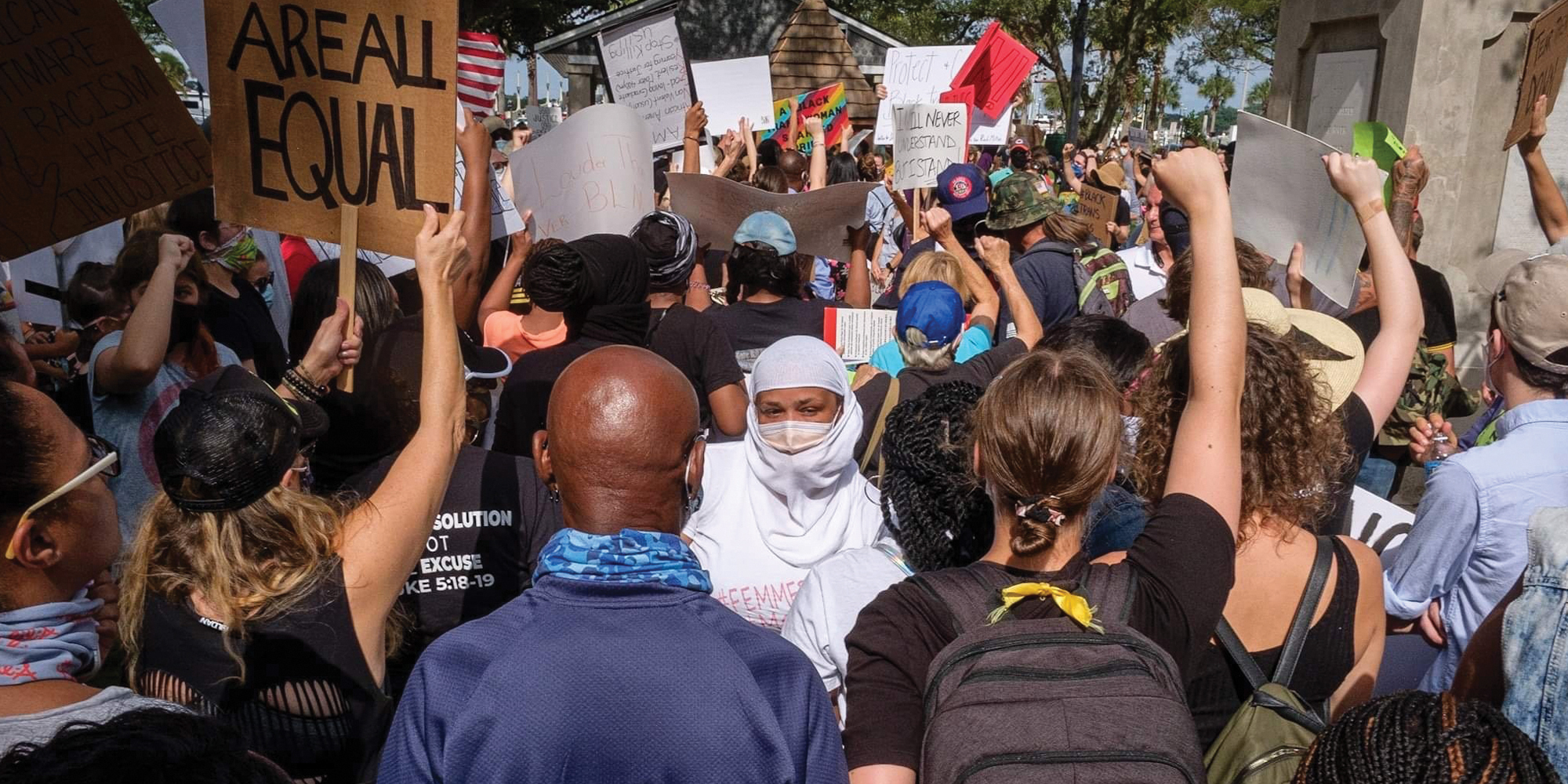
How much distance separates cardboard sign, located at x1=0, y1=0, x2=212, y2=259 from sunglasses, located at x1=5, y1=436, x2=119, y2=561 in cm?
160

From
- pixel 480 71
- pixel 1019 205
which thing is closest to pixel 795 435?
pixel 1019 205

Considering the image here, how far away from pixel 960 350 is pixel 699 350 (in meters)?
1.05

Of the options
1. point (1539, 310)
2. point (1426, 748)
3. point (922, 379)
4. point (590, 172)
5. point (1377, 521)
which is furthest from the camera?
point (590, 172)

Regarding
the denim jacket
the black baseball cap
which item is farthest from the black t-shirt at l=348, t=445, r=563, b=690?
the denim jacket

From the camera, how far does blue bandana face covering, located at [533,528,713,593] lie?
1.66 metres

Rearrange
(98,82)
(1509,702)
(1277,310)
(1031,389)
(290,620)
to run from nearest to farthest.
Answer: (1509,702), (1031,389), (290,620), (1277,310), (98,82)

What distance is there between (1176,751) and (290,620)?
1.60m

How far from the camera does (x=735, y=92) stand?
10.0 m

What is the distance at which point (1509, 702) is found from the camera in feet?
5.81

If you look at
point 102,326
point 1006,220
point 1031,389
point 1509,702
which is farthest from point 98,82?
point 1006,220

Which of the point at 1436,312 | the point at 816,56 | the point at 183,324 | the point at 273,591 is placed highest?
the point at 816,56

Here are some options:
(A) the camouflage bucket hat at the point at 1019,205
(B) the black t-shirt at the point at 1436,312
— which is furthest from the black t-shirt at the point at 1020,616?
(A) the camouflage bucket hat at the point at 1019,205

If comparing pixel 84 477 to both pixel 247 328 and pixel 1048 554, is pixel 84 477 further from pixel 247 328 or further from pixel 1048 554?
pixel 247 328

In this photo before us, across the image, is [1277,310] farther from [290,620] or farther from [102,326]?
[102,326]
